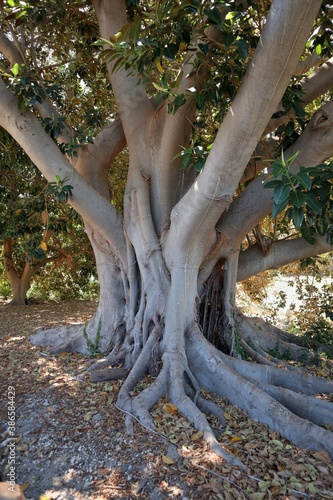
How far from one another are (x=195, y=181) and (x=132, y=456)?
2.35 m

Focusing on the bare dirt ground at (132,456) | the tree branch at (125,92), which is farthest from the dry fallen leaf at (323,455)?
the tree branch at (125,92)

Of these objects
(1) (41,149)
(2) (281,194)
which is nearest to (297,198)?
(2) (281,194)

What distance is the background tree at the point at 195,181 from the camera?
306 cm

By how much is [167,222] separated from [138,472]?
2.69 m

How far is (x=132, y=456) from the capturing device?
280cm

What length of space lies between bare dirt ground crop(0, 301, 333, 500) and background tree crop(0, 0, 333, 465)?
153mm

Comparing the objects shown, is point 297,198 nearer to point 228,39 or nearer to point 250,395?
point 228,39

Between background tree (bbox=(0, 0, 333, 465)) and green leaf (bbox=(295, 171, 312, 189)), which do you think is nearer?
green leaf (bbox=(295, 171, 312, 189))

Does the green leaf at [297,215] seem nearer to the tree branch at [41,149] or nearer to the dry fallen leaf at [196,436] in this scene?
the dry fallen leaf at [196,436]

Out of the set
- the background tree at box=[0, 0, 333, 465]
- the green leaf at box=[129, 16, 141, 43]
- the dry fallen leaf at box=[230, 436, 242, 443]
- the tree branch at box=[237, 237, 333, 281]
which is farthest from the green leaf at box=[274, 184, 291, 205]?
the tree branch at box=[237, 237, 333, 281]

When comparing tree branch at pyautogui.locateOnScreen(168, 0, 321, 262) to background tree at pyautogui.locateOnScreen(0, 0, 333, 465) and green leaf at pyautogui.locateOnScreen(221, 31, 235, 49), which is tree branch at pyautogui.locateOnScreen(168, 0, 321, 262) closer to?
background tree at pyautogui.locateOnScreen(0, 0, 333, 465)

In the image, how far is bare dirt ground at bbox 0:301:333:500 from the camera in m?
2.49

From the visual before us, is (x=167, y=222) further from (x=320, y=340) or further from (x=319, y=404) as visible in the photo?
(x=320, y=340)

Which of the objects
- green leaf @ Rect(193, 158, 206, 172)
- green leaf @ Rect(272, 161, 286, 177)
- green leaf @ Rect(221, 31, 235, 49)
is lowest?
green leaf @ Rect(272, 161, 286, 177)
